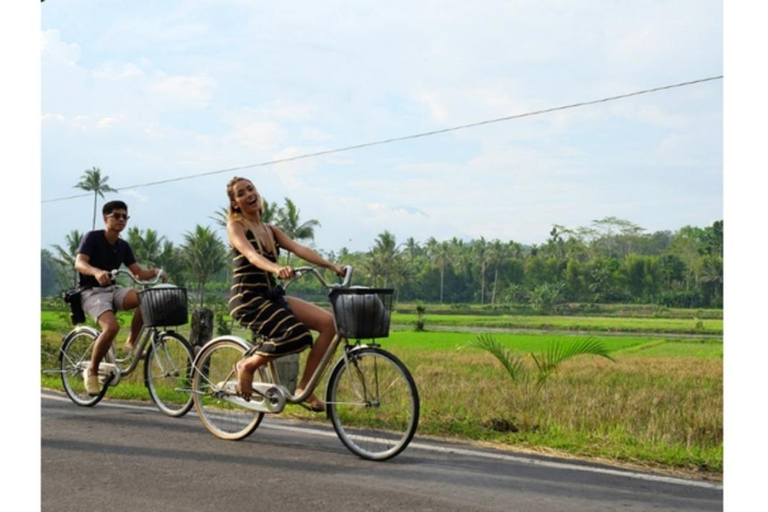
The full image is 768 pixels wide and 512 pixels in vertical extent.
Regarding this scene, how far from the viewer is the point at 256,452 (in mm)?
5465

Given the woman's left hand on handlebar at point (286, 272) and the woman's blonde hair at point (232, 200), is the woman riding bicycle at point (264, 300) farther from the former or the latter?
the woman's left hand on handlebar at point (286, 272)

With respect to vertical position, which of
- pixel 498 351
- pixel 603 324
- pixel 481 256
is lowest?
pixel 603 324

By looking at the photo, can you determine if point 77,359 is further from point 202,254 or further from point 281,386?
point 202,254

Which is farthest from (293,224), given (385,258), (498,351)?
(498,351)

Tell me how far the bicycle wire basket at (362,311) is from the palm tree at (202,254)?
17.4m

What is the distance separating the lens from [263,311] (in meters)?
5.50

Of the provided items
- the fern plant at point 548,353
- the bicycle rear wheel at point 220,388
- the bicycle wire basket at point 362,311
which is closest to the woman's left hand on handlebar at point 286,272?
the bicycle wire basket at point 362,311

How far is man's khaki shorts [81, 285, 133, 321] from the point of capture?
23.3 feet

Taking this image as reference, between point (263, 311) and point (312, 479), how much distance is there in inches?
47.0

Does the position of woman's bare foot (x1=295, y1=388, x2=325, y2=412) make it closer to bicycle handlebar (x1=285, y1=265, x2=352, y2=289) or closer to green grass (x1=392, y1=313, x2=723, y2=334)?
bicycle handlebar (x1=285, y1=265, x2=352, y2=289)

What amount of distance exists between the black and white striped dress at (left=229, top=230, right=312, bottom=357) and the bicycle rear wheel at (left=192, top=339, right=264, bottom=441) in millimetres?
379

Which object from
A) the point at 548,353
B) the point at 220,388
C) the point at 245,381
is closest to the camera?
the point at 245,381

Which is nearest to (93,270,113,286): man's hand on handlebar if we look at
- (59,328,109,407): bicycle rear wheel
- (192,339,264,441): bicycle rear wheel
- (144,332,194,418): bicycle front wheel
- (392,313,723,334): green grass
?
(144,332,194,418): bicycle front wheel

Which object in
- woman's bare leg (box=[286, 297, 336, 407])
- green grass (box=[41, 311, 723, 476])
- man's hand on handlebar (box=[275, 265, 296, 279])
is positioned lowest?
green grass (box=[41, 311, 723, 476])
